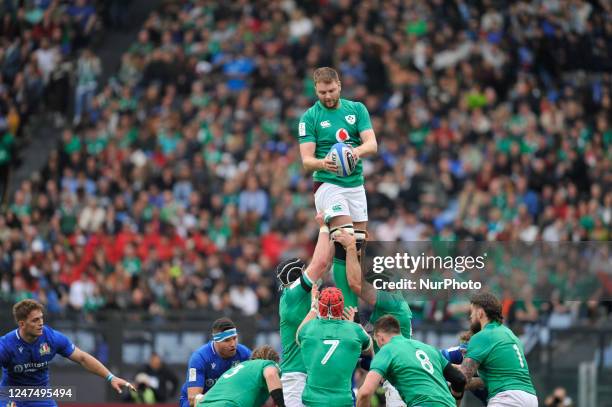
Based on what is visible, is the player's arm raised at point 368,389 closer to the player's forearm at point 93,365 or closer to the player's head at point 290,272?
the player's head at point 290,272

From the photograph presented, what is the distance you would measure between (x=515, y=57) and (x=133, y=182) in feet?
26.5

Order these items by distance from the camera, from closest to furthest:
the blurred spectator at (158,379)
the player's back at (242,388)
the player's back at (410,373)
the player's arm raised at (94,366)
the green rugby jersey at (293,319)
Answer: the player's back at (410,373), the player's back at (242,388), the green rugby jersey at (293,319), the player's arm raised at (94,366), the blurred spectator at (158,379)

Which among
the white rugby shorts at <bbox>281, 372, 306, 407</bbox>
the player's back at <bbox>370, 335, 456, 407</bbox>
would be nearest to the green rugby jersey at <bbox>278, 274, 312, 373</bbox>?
the white rugby shorts at <bbox>281, 372, 306, 407</bbox>

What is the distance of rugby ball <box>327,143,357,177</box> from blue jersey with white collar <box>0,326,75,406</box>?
3.79 metres

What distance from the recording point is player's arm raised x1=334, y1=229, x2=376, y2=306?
1537 centimetres

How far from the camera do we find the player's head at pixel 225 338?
16.2 metres

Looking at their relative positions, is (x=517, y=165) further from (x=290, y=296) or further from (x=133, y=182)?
(x=290, y=296)

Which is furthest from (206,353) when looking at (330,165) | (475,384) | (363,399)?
(475,384)

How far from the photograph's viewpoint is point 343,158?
1510 centimetres

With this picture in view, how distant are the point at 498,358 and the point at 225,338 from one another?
2940mm

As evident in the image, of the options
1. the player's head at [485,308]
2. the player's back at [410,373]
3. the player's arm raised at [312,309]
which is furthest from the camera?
the player's head at [485,308]

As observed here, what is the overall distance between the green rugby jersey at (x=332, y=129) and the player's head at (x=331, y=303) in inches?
51.8

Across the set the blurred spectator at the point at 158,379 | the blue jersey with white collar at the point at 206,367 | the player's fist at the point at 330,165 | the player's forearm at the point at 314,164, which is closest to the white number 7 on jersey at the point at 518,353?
the player's fist at the point at 330,165

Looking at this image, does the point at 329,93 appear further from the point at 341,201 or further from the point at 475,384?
the point at 475,384
